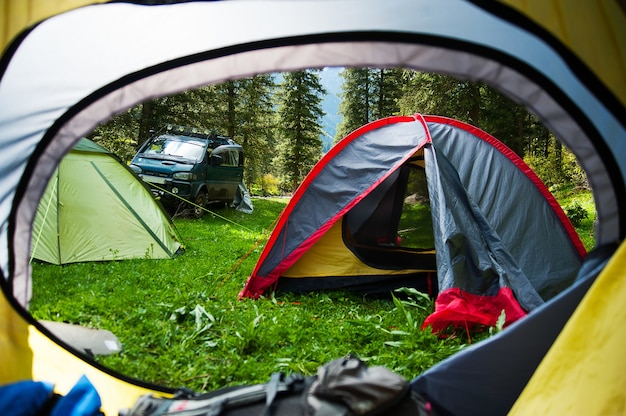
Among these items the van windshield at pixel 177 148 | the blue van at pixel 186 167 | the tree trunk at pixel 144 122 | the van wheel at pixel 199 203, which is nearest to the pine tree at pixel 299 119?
the tree trunk at pixel 144 122

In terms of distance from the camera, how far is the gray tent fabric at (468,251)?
119 inches

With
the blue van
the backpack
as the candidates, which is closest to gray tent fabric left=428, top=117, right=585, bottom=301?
the backpack

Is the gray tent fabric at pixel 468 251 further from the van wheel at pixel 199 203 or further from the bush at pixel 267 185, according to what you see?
the bush at pixel 267 185

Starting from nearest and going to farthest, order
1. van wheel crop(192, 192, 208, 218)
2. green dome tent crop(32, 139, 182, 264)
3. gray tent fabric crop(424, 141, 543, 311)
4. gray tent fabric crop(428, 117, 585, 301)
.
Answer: gray tent fabric crop(424, 141, 543, 311), gray tent fabric crop(428, 117, 585, 301), green dome tent crop(32, 139, 182, 264), van wheel crop(192, 192, 208, 218)

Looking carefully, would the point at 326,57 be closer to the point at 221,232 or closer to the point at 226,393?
the point at 226,393

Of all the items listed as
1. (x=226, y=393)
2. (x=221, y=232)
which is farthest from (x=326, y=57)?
(x=221, y=232)

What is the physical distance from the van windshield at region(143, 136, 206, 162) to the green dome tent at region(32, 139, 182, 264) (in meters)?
3.38

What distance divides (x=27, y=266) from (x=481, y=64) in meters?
2.11

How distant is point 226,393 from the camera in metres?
1.68

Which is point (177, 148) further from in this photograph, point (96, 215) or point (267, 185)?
point (267, 185)

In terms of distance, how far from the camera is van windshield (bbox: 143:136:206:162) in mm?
8491

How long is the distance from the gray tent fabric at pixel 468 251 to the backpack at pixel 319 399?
1630mm

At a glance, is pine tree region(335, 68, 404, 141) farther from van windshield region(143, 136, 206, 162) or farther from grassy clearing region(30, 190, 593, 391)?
grassy clearing region(30, 190, 593, 391)

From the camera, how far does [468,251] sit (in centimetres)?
317
